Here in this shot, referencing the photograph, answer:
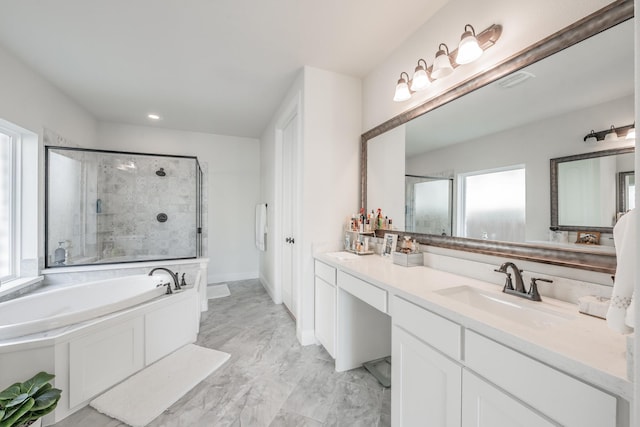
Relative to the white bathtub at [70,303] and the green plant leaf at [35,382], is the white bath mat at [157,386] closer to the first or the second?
the green plant leaf at [35,382]

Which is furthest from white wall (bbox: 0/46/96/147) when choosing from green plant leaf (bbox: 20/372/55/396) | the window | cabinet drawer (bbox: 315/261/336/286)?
cabinet drawer (bbox: 315/261/336/286)

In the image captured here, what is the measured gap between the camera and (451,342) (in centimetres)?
96

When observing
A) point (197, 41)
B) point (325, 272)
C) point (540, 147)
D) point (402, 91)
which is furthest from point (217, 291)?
point (540, 147)

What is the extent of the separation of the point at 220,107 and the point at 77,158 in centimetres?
169

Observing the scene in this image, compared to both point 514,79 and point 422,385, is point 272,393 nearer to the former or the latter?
point 422,385

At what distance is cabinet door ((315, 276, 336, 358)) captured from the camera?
1943 mm

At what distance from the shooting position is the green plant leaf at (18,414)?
1096 millimetres

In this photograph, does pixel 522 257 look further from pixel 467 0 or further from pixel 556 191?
pixel 467 0

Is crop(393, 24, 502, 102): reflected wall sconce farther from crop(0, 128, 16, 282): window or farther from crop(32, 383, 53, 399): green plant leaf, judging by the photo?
crop(0, 128, 16, 282): window

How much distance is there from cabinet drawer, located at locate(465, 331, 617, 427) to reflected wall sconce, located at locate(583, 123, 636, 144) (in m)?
0.89

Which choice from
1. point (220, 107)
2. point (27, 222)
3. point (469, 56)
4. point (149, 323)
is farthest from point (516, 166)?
point (27, 222)

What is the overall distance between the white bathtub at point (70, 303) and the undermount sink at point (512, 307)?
7.19 ft

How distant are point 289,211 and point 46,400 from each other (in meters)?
2.23

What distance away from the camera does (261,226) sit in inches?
159
